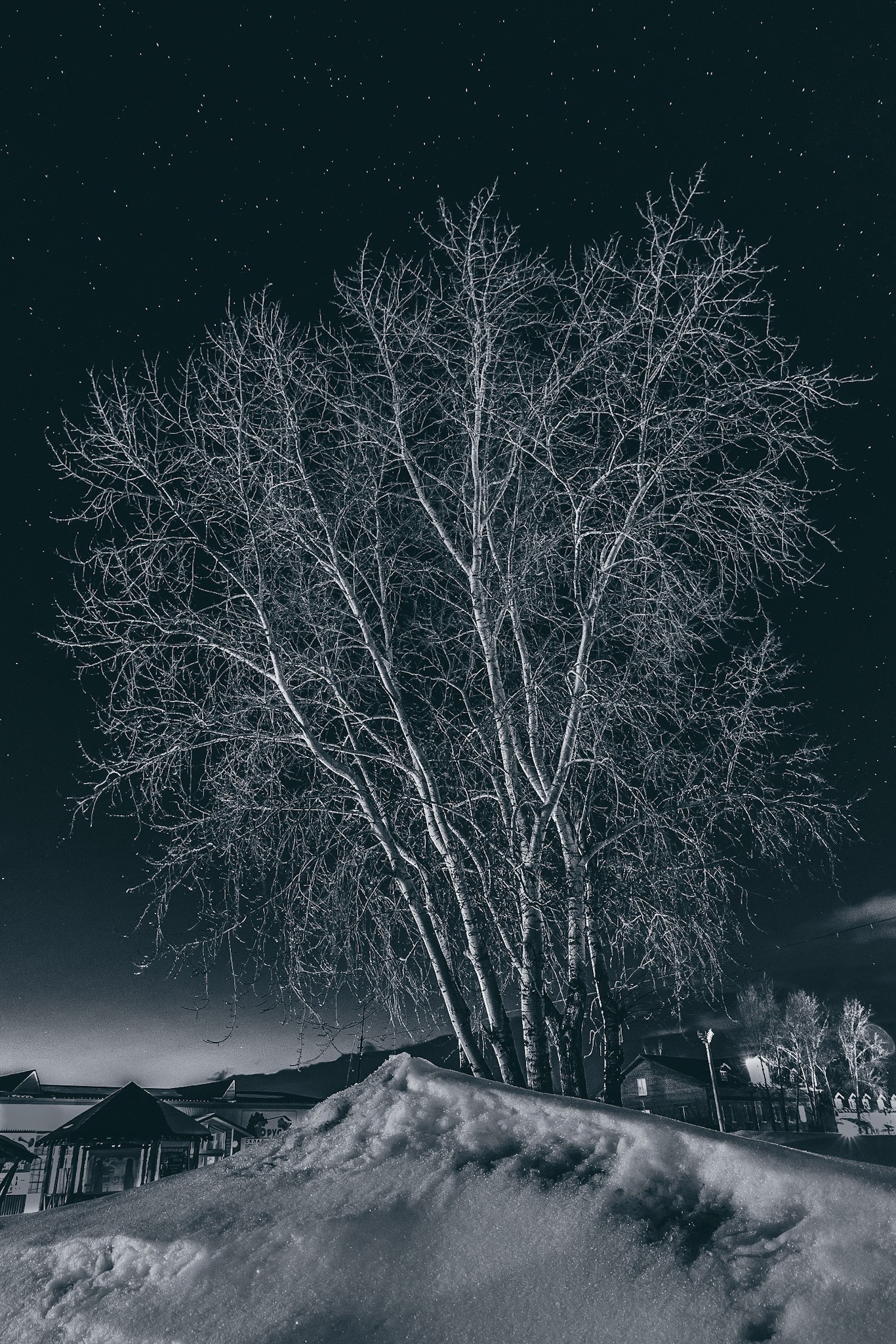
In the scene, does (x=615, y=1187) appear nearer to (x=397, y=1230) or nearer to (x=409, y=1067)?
(x=397, y=1230)

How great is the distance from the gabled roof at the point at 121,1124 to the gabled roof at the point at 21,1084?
18675mm

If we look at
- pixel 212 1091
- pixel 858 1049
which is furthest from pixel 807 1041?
pixel 212 1091

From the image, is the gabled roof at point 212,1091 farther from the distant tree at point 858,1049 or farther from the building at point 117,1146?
the distant tree at point 858,1049

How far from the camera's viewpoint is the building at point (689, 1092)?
47719mm

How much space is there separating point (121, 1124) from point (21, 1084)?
2184 cm

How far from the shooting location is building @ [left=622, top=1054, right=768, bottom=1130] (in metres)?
47.7

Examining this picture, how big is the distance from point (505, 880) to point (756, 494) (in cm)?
377

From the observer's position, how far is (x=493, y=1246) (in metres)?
1.92

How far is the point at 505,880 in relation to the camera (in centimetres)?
592

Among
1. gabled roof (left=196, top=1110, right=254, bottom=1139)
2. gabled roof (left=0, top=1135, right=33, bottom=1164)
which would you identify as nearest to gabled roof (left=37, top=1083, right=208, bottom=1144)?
gabled roof (left=0, top=1135, right=33, bottom=1164)

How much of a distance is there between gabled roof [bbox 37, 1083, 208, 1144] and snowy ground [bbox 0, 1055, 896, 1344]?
816 inches

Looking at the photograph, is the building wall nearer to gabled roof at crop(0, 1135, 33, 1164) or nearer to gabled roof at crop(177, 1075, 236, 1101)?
gabled roof at crop(177, 1075, 236, 1101)

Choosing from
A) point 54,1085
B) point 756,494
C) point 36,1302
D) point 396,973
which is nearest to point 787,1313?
point 36,1302

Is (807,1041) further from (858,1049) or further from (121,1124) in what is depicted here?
(121,1124)
